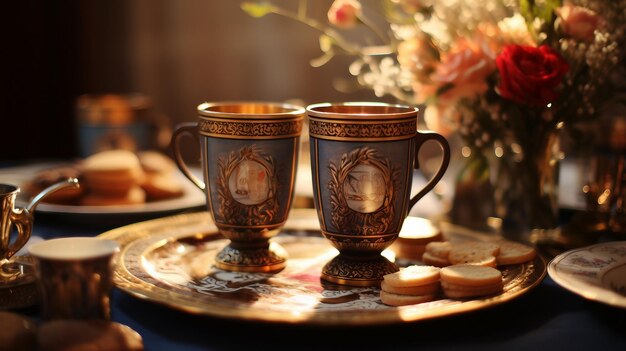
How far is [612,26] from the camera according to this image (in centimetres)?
115

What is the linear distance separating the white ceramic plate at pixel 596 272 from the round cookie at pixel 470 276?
70 millimetres

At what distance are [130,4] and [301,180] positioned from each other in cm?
196

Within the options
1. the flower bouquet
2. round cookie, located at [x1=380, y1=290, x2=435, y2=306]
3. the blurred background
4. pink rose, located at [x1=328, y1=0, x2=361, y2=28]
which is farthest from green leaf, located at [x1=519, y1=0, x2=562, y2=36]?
the blurred background

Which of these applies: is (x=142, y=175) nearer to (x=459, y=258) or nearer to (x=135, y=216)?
(x=135, y=216)

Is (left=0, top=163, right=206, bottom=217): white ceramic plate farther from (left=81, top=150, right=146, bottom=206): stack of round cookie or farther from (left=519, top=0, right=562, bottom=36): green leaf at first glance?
(left=519, top=0, right=562, bottom=36): green leaf

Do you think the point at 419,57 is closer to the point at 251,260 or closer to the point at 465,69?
the point at 465,69

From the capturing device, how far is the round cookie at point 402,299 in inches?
34.6

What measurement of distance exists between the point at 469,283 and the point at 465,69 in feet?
1.34

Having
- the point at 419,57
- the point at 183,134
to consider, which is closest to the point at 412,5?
the point at 419,57

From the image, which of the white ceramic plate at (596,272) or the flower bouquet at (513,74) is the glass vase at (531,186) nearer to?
the flower bouquet at (513,74)

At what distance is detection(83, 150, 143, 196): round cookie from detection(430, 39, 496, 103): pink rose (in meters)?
0.64

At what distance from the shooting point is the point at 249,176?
3.31 feet

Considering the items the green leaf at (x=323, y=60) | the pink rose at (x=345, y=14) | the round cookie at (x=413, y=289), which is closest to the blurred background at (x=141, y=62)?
the green leaf at (x=323, y=60)

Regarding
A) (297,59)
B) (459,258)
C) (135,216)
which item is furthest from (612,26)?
(297,59)
